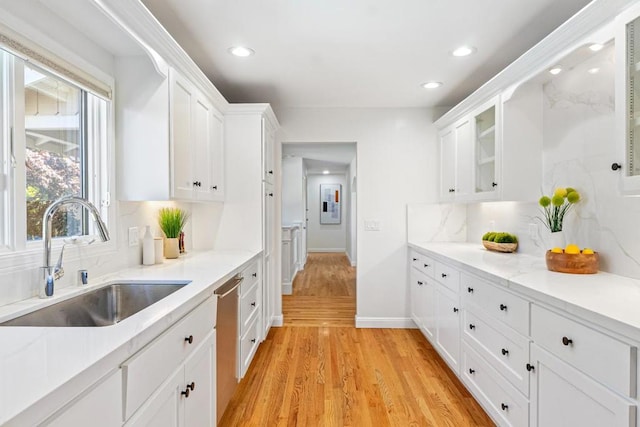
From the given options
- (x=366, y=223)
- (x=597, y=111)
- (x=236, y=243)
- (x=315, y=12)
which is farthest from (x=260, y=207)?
(x=597, y=111)

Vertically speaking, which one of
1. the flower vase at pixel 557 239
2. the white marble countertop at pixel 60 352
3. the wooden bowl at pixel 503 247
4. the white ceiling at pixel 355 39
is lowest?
the white marble countertop at pixel 60 352

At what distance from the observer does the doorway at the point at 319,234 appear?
14.3 ft

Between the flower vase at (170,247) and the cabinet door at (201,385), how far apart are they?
2.98ft

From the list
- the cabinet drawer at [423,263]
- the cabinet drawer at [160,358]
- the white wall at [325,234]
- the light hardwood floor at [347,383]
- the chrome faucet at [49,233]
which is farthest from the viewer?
the white wall at [325,234]

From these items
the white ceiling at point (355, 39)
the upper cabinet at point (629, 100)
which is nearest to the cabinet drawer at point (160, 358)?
the white ceiling at point (355, 39)

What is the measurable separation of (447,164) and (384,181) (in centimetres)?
67

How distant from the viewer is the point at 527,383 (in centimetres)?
156

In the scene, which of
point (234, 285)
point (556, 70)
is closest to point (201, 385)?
point (234, 285)

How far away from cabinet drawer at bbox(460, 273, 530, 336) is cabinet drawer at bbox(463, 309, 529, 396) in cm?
4

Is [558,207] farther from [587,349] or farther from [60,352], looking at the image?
[60,352]

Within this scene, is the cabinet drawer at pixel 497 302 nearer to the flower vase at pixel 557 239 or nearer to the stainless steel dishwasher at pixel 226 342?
the flower vase at pixel 557 239

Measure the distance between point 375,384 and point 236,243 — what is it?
1605 mm

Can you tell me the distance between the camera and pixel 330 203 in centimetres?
1029

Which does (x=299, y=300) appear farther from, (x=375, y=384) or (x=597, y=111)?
(x=597, y=111)
